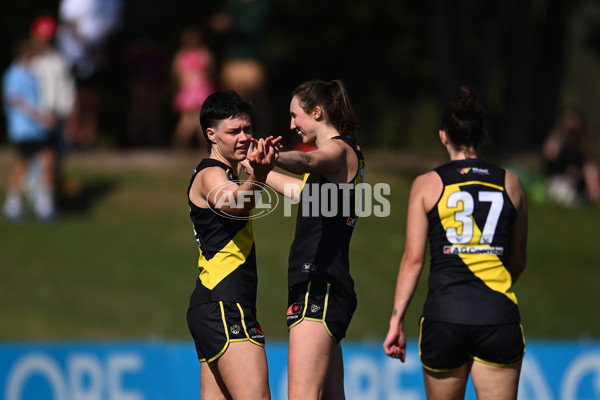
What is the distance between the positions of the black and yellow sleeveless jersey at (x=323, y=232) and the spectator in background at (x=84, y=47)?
9.09 meters

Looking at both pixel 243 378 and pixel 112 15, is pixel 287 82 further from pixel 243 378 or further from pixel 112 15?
pixel 243 378

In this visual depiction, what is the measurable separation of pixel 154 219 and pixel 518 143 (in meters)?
8.95

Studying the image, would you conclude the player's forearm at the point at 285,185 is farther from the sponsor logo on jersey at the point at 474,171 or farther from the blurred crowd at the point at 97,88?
the blurred crowd at the point at 97,88

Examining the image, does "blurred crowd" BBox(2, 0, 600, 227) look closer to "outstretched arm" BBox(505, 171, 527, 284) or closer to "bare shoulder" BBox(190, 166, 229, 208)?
"bare shoulder" BBox(190, 166, 229, 208)

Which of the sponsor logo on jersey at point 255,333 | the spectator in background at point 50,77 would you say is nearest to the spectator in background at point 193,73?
the spectator in background at point 50,77

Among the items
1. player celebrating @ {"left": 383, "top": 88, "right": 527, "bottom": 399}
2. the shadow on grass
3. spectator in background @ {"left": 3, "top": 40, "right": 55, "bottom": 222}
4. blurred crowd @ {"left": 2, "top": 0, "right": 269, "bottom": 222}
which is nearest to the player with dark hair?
player celebrating @ {"left": 383, "top": 88, "right": 527, "bottom": 399}

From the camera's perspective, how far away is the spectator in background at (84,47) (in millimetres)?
12688

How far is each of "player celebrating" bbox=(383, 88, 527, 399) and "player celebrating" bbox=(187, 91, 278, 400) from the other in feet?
2.91

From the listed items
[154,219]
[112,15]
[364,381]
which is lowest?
[364,381]

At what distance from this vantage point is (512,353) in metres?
4.51

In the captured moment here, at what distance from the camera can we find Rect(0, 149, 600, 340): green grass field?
34.5 feet

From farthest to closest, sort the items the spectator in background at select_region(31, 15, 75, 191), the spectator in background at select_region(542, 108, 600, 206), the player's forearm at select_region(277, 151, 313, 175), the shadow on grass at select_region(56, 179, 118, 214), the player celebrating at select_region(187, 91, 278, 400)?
1. the spectator in background at select_region(542, 108, 600, 206)
2. the shadow on grass at select_region(56, 179, 118, 214)
3. the spectator in background at select_region(31, 15, 75, 191)
4. the player celebrating at select_region(187, 91, 278, 400)
5. the player's forearm at select_region(277, 151, 313, 175)

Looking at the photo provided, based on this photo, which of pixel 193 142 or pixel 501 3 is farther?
pixel 193 142

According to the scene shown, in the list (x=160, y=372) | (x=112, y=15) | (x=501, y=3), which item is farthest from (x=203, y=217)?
(x=501, y=3)
